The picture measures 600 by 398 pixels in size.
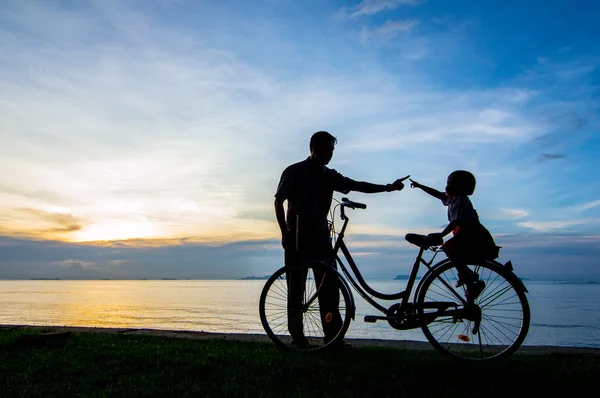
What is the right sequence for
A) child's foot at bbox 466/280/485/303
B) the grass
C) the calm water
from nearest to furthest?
the grass, child's foot at bbox 466/280/485/303, the calm water

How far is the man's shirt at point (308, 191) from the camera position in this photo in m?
5.97

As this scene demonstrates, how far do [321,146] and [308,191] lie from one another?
0.56 m

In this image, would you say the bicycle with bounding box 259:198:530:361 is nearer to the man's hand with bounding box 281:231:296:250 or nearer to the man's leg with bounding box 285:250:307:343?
the man's leg with bounding box 285:250:307:343

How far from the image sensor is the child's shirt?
5066mm

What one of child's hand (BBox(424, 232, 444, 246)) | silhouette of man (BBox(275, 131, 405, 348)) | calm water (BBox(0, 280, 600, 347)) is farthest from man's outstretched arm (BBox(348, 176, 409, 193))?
calm water (BBox(0, 280, 600, 347))

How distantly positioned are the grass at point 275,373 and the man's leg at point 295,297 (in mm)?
318

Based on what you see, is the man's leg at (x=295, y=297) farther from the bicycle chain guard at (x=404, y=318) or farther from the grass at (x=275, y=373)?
the bicycle chain guard at (x=404, y=318)

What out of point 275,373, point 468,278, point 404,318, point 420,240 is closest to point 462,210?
point 420,240

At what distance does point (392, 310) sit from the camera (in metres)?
5.25

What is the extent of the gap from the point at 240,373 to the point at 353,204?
7.00 ft

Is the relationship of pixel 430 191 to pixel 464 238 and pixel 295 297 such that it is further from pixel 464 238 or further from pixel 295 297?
pixel 295 297

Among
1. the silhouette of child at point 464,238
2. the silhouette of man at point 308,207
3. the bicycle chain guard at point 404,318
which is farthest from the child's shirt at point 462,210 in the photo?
the bicycle chain guard at point 404,318

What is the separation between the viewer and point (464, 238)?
500 cm

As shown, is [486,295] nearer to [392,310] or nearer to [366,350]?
[392,310]
